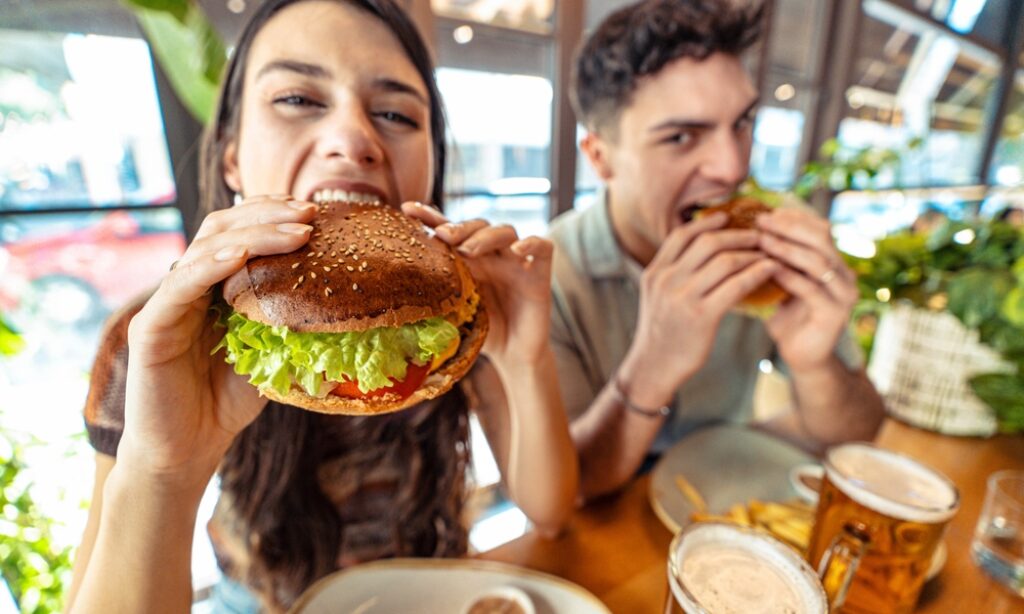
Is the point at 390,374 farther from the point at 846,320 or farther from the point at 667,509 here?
the point at 846,320

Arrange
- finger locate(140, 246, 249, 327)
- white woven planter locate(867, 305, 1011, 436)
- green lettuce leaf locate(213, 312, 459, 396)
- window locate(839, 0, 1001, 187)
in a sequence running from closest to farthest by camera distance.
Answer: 1. finger locate(140, 246, 249, 327)
2. green lettuce leaf locate(213, 312, 459, 396)
3. white woven planter locate(867, 305, 1011, 436)
4. window locate(839, 0, 1001, 187)

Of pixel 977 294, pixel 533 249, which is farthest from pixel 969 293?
pixel 533 249

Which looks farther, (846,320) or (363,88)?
(846,320)

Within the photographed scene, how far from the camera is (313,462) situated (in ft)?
4.09

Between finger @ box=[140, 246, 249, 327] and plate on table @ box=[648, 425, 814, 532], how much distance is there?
3.42 ft

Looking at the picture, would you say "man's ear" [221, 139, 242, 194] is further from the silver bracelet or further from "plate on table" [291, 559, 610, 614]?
the silver bracelet

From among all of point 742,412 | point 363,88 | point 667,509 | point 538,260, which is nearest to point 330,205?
point 363,88

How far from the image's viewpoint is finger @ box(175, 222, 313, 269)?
0.61 meters

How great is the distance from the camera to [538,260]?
995 millimetres

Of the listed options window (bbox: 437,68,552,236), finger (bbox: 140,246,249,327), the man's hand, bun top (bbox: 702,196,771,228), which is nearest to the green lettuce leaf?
finger (bbox: 140,246,249,327)

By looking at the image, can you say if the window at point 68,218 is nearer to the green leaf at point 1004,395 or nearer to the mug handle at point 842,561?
the mug handle at point 842,561

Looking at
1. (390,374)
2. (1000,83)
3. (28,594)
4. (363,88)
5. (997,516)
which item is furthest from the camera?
(1000,83)

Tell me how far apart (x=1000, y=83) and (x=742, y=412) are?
942 centimetres

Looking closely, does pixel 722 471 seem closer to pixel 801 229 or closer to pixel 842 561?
pixel 842 561
